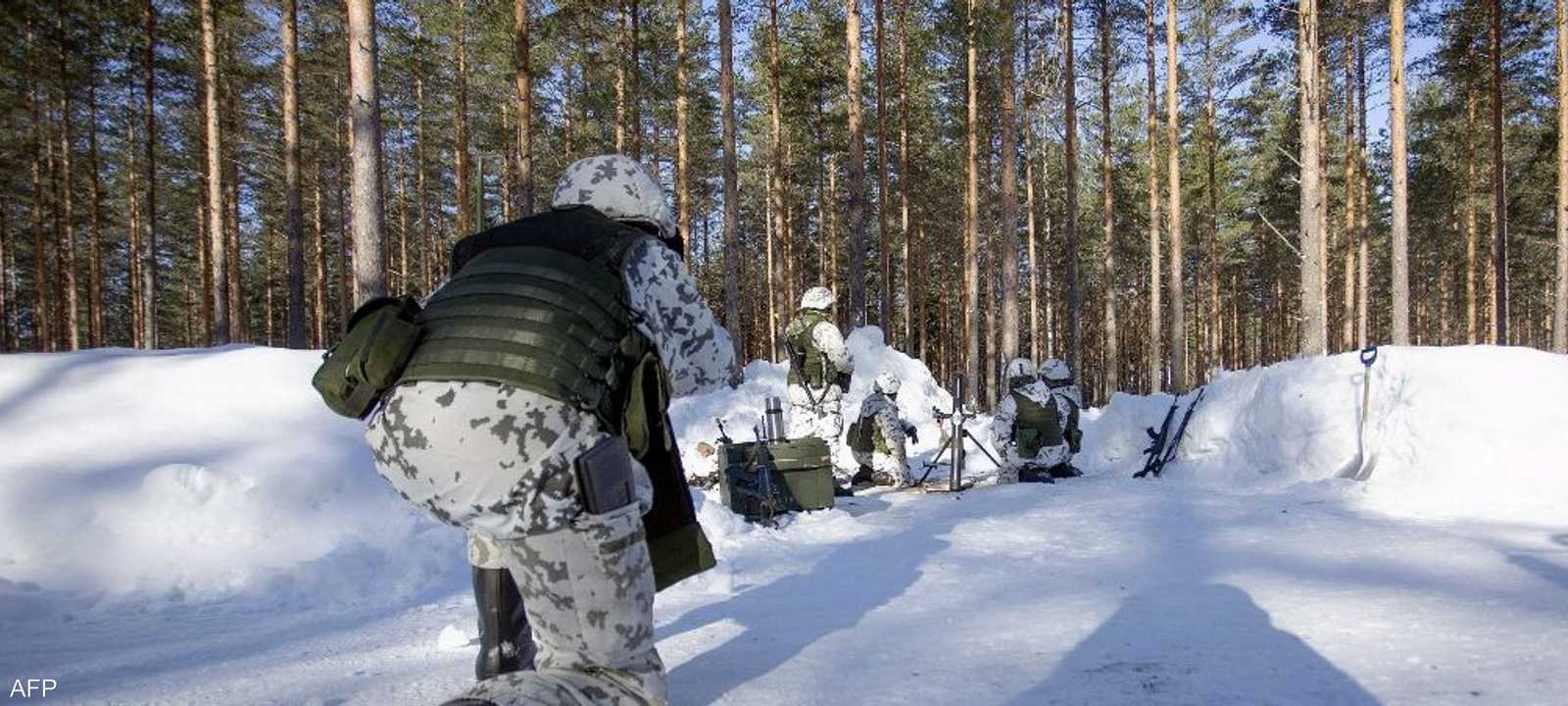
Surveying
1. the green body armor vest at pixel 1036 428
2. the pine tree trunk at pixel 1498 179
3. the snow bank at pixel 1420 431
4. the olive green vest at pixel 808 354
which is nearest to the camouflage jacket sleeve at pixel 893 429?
the olive green vest at pixel 808 354

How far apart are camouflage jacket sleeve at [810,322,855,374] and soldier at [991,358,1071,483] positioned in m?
2.06

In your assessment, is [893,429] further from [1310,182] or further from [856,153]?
[1310,182]

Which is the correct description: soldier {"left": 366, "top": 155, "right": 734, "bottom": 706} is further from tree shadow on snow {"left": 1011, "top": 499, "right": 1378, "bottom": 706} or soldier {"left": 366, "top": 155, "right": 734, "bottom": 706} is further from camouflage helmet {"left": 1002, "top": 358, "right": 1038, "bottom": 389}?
camouflage helmet {"left": 1002, "top": 358, "right": 1038, "bottom": 389}

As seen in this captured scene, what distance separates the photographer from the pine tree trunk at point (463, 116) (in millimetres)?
20312

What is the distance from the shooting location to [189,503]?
448 cm

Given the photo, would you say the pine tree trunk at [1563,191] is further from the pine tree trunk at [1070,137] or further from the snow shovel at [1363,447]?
the snow shovel at [1363,447]

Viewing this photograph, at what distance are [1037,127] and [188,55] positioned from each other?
27.7 metres

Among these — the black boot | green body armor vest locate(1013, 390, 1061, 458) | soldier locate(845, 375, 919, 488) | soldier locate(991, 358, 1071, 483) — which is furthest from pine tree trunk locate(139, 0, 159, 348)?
the black boot

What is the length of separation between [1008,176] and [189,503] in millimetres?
16251

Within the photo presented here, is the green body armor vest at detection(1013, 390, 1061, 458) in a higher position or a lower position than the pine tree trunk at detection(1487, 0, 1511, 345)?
lower

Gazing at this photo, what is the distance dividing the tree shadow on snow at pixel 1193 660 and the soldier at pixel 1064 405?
5.15 m

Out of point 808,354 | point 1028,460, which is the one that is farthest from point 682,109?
point 1028,460

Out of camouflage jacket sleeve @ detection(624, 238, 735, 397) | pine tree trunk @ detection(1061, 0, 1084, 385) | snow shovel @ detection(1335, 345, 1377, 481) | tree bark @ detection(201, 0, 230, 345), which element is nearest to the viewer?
camouflage jacket sleeve @ detection(624, 238, 735, 397)

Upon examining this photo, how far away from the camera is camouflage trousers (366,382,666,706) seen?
1.60 meters
